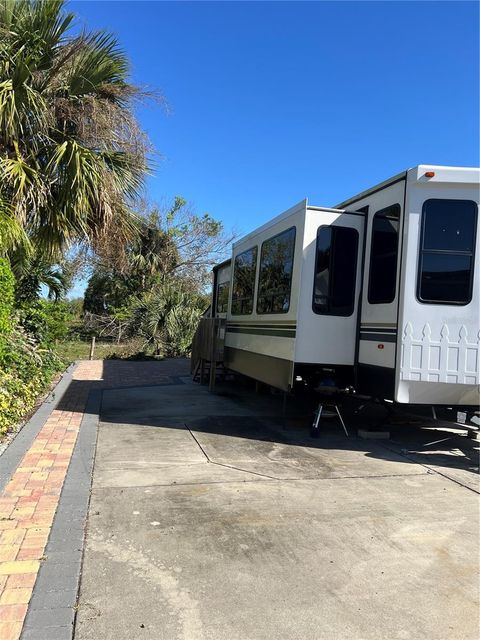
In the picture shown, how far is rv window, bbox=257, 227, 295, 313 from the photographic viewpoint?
7.39 m

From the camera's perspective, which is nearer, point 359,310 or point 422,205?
point 422,205

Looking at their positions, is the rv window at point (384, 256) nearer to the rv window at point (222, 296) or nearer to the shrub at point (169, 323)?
the rv window at point (222, 296)

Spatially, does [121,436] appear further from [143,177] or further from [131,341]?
[131,341]

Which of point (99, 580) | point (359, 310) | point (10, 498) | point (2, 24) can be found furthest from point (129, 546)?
point (2, 24)

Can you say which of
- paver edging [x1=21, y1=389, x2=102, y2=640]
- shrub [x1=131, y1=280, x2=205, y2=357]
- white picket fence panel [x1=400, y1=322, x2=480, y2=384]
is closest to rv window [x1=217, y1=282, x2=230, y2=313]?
white picket fence panel [x1=400, y1=322, x2=480, y2=384]

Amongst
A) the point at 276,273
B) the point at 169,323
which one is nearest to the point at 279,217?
the point at 276,273

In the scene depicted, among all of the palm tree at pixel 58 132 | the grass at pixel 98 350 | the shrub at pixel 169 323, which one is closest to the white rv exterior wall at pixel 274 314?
the palm tree at pixel 58 132

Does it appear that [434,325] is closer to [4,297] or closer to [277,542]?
[277,542]

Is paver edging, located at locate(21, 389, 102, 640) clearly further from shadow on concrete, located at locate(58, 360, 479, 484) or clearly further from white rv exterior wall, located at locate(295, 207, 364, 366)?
white rv exterior wall, located at locate(295, 207, 364, 366)

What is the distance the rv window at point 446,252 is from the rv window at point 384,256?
1.23 ft

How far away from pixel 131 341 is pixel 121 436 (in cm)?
1563

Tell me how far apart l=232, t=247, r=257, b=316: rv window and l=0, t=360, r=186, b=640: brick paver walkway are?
3.38m

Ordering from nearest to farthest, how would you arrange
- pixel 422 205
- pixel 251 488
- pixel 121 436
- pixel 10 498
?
pixel 10 498 < pixel 251 488 < pixel 422 205 < pixel 121 436

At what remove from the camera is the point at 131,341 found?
22.2 m
